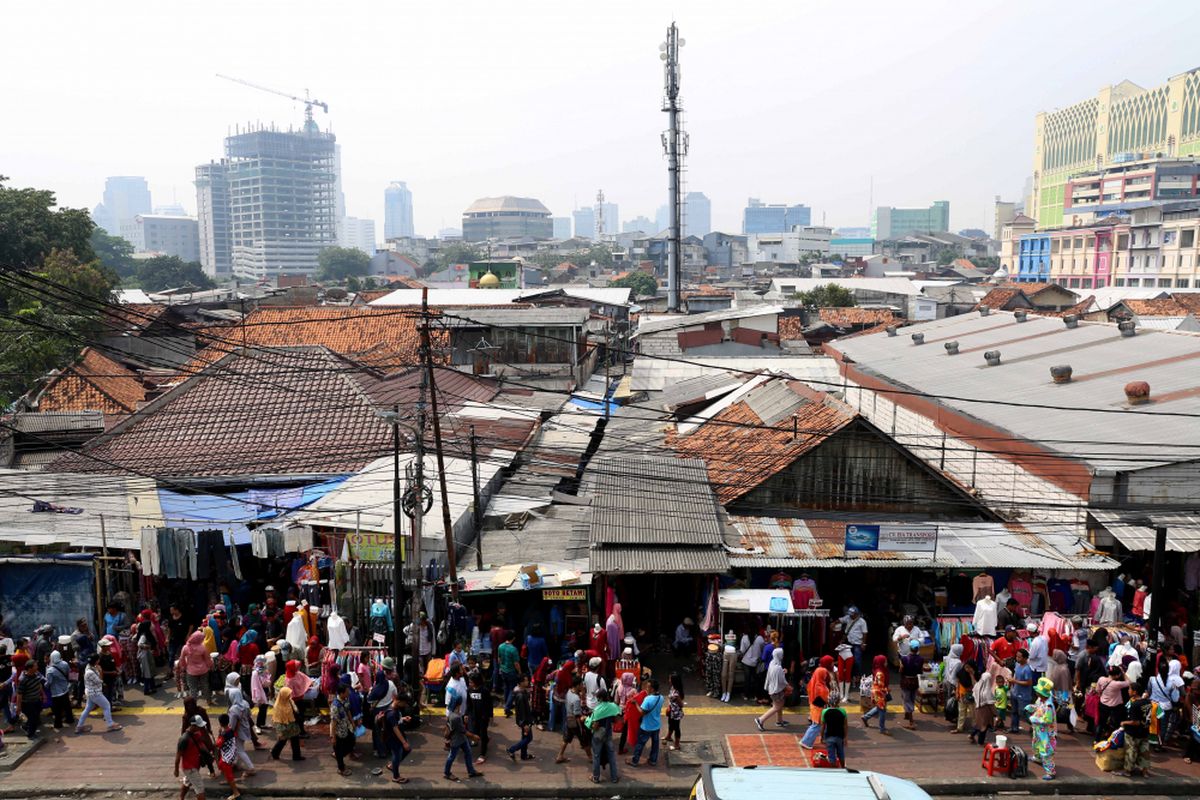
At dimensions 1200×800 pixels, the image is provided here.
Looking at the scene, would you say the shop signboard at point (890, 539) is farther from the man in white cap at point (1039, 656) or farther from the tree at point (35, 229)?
the tree at point (35, 229)

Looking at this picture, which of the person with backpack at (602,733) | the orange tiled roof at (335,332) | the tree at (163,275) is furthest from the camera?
the tree at (163,275)

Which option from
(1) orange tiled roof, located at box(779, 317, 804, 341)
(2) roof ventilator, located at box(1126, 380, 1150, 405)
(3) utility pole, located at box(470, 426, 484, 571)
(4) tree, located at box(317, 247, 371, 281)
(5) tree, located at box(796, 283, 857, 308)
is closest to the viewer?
(3) utility pole, located at box(470, 426, 484, 571)

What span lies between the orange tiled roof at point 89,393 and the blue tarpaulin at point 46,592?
14618 mm

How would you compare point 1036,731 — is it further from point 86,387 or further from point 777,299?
point 777,299

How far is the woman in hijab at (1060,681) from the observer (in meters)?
13.5

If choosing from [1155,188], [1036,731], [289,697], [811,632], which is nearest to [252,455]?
[289,697]

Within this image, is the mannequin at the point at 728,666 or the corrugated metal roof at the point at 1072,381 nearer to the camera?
the mannequin at the point at 728,666

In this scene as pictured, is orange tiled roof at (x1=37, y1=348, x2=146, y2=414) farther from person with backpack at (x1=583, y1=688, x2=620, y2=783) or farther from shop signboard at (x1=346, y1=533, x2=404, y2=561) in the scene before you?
person with backpack at (x1=583, y1=688, x2=620, y2=783)

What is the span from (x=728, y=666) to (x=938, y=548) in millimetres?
4846

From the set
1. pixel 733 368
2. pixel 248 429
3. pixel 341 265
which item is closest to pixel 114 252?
pixel 341 265

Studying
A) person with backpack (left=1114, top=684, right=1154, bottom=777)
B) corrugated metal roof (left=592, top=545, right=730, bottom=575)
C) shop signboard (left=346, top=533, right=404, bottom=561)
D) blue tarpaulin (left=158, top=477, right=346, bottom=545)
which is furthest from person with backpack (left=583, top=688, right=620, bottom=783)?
blue tarpaulin (left=158, top=477, right=346, bottom=545)

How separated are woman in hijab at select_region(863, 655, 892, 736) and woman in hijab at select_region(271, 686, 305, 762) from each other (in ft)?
26.2

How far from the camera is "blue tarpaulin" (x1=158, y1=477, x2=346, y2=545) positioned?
17016 mm

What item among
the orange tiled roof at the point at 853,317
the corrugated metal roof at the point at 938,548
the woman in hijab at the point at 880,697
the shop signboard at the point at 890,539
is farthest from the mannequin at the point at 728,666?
the orange tiled roof at the point at 853,317
